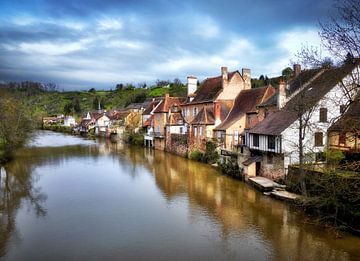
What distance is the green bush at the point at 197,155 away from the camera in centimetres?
3347

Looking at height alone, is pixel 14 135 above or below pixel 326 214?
above

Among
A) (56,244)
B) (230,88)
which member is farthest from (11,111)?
(56,244)

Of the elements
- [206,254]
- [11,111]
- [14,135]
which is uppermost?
[11,111]

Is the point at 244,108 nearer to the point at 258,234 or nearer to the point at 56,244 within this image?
the point at 258,234

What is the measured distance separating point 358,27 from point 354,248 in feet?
25.8

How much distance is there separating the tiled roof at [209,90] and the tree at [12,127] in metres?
19.0

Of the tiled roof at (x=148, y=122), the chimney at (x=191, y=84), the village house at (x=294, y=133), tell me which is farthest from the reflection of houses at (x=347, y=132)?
the tiled roof at (x=148, y=122)

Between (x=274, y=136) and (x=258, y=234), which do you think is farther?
(x=274, y=136)

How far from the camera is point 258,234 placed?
46.8ft

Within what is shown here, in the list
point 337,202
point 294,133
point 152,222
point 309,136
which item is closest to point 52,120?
point 294,133

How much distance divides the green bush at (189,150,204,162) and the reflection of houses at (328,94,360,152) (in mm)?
13821

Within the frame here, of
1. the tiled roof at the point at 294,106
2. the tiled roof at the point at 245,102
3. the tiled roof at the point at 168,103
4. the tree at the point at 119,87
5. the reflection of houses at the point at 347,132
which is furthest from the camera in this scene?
the tree at the point at 119,87

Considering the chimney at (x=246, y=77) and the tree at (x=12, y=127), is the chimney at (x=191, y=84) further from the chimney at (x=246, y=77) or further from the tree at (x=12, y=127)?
the tree at (x=12, y=127)

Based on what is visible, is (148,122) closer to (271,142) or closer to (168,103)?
(168,103)
